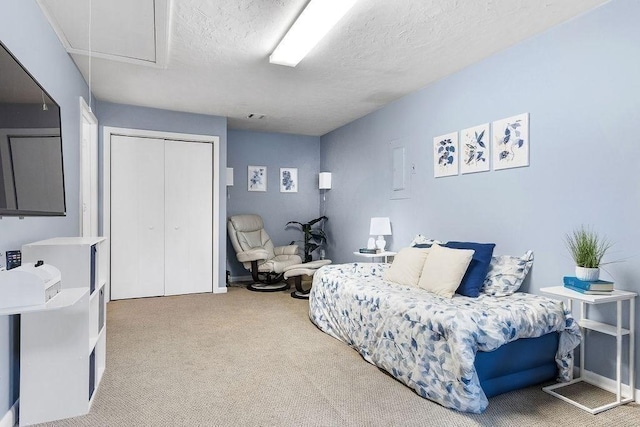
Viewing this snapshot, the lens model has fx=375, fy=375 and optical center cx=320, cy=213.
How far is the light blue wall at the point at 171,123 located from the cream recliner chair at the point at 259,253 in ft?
1.02

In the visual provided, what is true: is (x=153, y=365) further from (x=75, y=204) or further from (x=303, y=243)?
(x=303, y=243)

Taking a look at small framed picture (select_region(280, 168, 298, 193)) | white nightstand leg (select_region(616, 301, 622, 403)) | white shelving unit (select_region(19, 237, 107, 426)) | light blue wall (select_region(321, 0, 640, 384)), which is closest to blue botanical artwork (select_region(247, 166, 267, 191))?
small framed picture (select_region(280, 168, 298, 193))

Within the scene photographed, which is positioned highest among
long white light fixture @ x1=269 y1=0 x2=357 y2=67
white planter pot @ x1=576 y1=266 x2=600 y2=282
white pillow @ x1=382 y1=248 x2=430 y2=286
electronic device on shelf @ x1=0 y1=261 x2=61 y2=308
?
long white light fixture @ x1=269 y1=0 x2=357 y2=67

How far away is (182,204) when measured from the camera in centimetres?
488

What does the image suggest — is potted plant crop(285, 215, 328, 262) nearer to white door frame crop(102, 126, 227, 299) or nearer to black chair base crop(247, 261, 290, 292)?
black chair base crop(247, 261, 290, 292)

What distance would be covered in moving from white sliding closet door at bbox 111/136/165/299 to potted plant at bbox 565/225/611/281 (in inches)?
171

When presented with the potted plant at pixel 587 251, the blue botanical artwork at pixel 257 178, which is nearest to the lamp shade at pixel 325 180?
the blue botanical artwork at pixel 257 178

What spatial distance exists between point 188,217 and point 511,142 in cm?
383

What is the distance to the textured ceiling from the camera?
2.43 m

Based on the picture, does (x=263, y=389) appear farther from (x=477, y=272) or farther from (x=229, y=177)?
(x=229, y=177)

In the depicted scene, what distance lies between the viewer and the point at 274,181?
6.18 m

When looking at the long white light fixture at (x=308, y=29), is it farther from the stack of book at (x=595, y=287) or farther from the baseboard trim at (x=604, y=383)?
the baseboard trim at (x=604, y=383)

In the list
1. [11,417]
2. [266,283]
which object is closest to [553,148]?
[11,417]

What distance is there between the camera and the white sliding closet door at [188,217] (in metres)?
4.82
